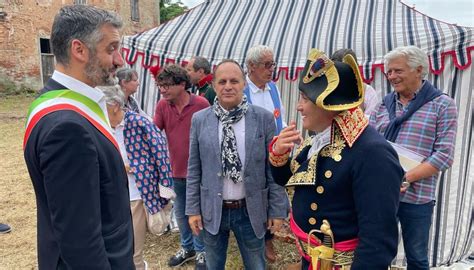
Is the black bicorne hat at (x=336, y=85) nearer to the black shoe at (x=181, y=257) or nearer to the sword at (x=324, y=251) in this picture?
the sword at (x=324, y=251)

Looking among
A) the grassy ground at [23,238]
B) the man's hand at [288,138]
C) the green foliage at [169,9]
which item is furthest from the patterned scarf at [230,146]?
the green foliage at [169,9]

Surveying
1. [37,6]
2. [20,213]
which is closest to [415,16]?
[20,213]

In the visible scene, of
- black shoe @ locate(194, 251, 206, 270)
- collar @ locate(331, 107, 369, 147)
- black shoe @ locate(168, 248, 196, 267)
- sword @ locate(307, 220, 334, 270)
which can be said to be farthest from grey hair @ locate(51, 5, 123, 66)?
black shoe @ locate(168, 248, 196, 267)

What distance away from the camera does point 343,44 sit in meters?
4.04

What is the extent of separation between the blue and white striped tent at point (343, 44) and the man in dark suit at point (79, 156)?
3.01m

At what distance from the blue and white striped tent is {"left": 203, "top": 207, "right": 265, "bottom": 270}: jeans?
1.97 metres

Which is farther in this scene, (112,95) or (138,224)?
(138,224)

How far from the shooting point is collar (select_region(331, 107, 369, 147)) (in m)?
1.49

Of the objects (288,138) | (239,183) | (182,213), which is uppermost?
(288,138)

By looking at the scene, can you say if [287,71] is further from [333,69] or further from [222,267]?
[333,69]

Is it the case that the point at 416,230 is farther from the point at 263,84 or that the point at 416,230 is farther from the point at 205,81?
the point at 205,81

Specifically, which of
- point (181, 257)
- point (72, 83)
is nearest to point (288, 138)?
point (72, 83)

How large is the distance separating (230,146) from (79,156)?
119cm

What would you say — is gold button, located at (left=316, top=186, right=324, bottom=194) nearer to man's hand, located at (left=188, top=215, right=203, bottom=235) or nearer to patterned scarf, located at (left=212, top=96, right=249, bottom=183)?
patterned scarf, located at (left=212, top=96, right=249, bottom=183)
